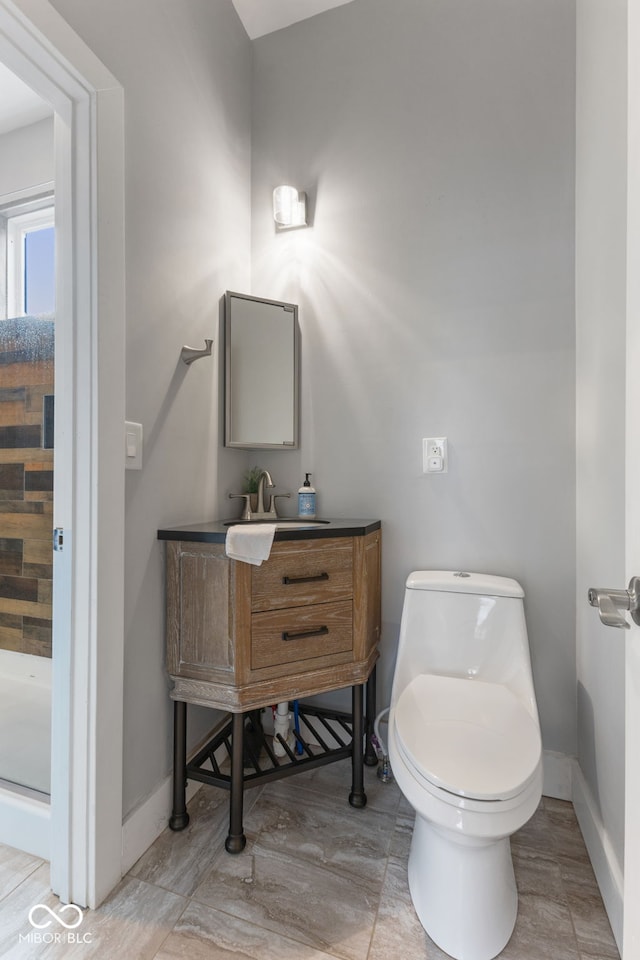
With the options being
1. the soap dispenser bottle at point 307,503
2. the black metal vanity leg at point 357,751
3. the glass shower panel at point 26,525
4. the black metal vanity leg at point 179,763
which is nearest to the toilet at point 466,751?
the black metal vanity leg at point 357,751

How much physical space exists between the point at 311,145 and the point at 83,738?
224 centimetres

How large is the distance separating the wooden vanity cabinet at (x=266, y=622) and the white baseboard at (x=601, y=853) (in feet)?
2.38

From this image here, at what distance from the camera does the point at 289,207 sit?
5.90 ft

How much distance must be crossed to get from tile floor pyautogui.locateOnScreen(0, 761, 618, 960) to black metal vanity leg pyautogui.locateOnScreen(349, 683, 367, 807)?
A: 1.5 inches

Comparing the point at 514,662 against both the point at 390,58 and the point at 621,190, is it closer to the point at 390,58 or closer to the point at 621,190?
the point at 621,190

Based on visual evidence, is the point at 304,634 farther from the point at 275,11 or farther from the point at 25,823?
the point at 275,11

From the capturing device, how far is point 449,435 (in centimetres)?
163

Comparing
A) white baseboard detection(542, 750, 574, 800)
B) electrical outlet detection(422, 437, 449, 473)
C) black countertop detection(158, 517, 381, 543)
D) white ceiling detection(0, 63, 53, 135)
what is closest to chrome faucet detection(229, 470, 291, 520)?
black countertop detection(158, 517, 381, 543)

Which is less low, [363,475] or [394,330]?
[394,330]

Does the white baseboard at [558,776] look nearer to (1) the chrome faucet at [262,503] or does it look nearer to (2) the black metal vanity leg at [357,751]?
(2) the black metal vanity leg at [357,751]

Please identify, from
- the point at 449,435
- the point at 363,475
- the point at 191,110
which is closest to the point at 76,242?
the point at 191,110

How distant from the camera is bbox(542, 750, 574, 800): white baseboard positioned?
1.49 meters

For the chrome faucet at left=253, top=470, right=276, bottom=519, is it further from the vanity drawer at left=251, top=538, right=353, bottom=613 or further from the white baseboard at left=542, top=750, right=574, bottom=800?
the white baseboard at left=542, top=750, right=574, bottom=800

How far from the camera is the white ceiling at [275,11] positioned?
5.86 ft
